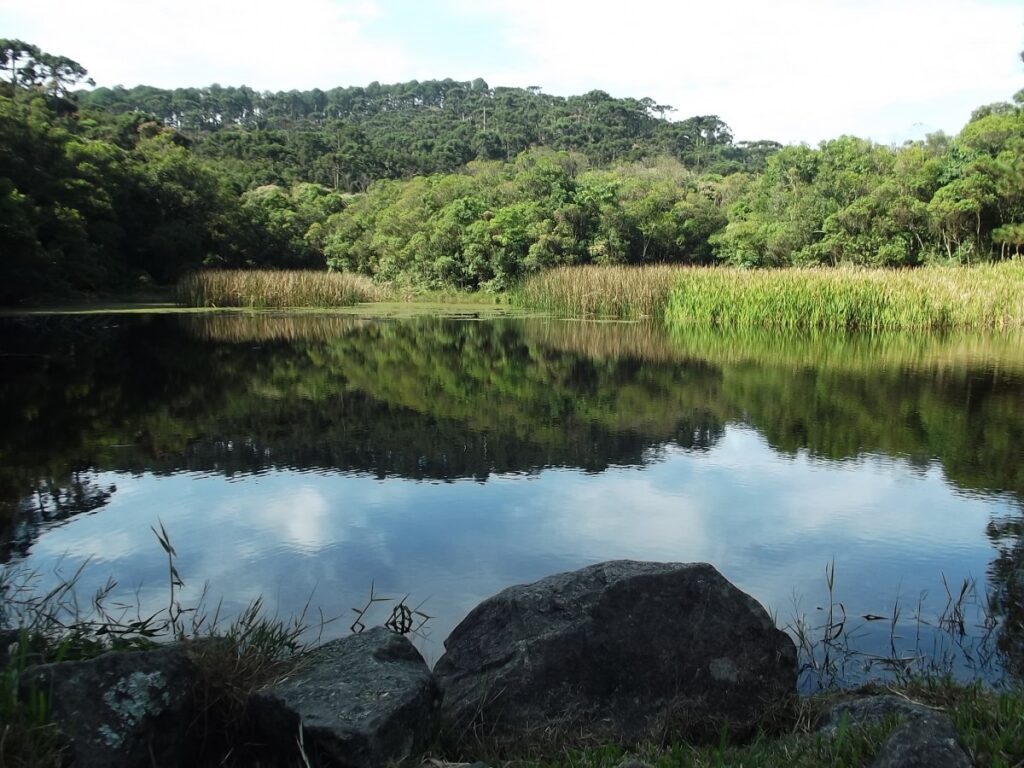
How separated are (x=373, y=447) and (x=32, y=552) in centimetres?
314

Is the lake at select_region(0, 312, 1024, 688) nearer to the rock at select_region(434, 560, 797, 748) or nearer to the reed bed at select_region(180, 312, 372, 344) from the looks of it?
the rock at select_region(434, 560, 797, 748)

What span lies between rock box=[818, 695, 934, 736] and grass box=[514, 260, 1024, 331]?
59.2 feet

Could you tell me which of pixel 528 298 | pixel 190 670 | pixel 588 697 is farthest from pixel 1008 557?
pixel 528 298

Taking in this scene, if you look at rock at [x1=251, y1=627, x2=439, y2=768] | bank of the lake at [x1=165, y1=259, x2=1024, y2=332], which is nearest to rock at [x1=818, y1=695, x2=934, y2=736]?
rock at [x1=251, y1=627, x2=439, y2=768]

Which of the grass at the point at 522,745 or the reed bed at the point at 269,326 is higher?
the grass at the point at 522,745

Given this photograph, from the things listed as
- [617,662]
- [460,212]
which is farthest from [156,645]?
[460,212]

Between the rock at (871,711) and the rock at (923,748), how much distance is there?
0.71 ft

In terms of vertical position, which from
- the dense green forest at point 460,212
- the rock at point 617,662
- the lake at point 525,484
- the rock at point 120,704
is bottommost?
the lake at point 525,484

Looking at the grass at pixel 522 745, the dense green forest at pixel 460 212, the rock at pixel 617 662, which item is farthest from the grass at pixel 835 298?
the rock at pixel 617 662

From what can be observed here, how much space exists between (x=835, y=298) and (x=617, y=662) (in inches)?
719

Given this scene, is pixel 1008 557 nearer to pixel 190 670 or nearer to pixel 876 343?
pixel 190 670

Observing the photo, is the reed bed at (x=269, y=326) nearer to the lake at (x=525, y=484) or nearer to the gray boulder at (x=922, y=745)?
the lake at (x=525, y=484)

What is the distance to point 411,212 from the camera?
39844 mm

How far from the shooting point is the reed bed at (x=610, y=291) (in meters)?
23.1
